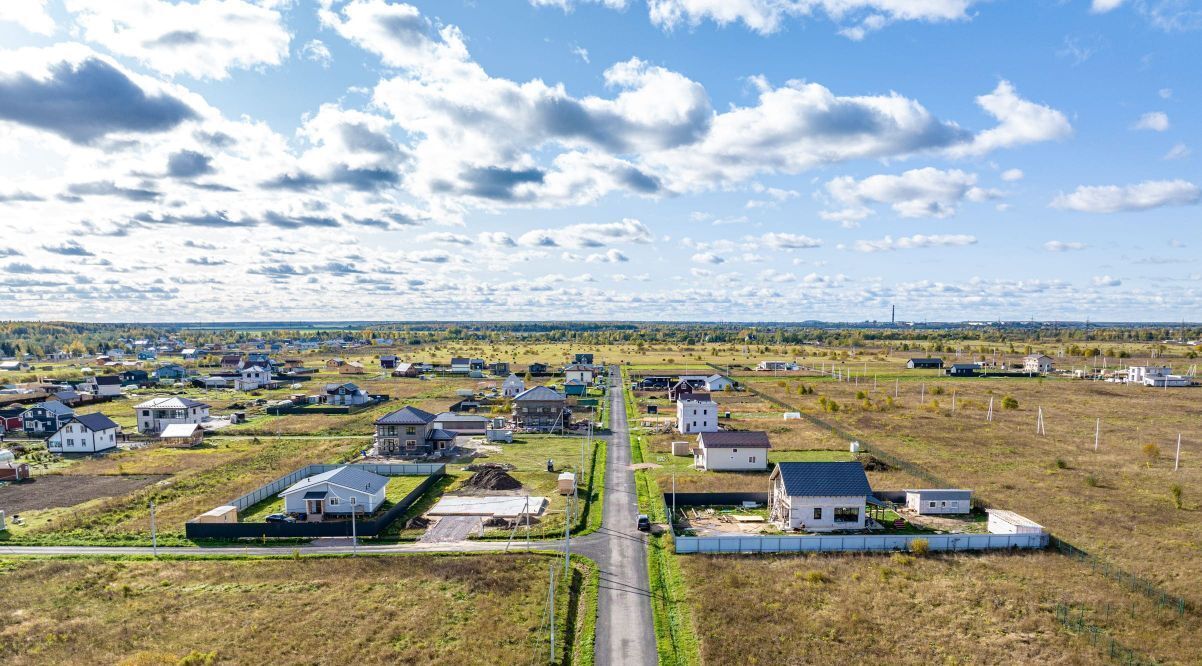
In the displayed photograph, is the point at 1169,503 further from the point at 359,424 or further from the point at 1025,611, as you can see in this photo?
the point at 359,424

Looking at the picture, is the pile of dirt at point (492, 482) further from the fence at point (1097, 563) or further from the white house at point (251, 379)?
the white house at point (251, 379)

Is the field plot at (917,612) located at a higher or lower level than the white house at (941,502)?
lower

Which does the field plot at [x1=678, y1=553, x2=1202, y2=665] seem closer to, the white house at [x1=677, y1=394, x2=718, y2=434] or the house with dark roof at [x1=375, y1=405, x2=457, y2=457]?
the house with dark roof at [x1=375, y1=405, x2=457, y2=457]

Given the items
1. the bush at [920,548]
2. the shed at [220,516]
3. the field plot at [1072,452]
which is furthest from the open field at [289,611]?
the field plot at [1072,452]

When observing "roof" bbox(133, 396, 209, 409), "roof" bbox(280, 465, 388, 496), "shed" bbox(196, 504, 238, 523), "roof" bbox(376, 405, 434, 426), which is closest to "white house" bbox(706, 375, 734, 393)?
"roof" bbox(376, 405, 434, 426)

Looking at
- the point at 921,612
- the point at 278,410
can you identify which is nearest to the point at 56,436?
the point at 278,410
